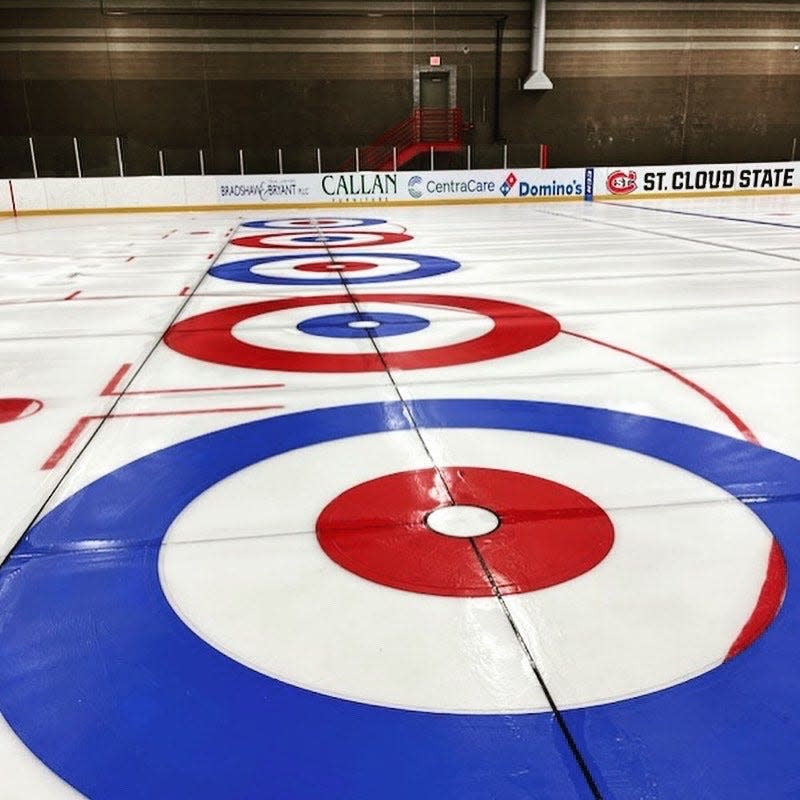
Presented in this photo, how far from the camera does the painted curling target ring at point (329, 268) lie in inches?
252

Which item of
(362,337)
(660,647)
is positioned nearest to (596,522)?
(660,647)

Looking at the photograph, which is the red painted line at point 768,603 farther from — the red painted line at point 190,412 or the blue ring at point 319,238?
the blue ring at point 319,238

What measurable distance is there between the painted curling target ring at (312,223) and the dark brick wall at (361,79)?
7.44m

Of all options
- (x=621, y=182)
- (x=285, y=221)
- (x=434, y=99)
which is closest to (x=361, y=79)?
(x=434, y=99)

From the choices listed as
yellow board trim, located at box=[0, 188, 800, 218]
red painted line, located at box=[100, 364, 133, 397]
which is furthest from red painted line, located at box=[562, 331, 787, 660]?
yellow board trim, located at box=[0, 188, 800, 218]

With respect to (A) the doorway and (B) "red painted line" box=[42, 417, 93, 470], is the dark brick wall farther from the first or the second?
(B) "red painted line" box=[42, 417, 93, 470]

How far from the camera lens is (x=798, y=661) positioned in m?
1.39

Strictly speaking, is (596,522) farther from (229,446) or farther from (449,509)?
(229,446)

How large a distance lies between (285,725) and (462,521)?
0.82 meters

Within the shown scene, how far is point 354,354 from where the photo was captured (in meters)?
3.84

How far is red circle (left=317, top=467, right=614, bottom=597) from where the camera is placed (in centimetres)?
171

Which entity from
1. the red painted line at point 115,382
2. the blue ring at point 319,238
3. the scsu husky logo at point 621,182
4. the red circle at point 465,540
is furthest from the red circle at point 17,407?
the scsu husky logo at point 621,182

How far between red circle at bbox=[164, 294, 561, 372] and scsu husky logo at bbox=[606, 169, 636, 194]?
15366 millimetres

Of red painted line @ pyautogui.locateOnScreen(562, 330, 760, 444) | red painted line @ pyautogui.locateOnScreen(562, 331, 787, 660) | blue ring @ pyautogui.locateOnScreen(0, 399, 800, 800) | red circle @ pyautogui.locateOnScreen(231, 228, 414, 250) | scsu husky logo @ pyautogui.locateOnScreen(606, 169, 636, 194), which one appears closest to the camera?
blue ring @ pyautogui.locateOnScreen(0, 399, 800, 800)
